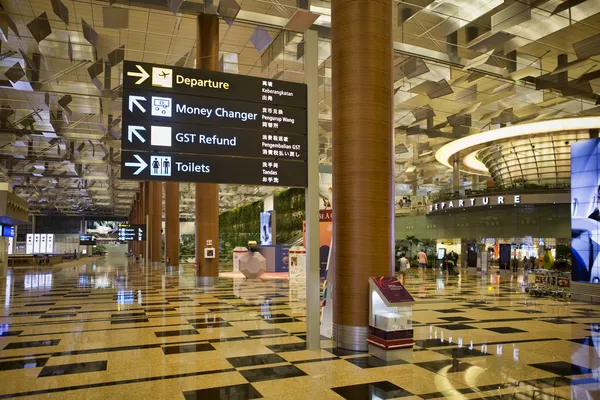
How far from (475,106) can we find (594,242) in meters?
7.21

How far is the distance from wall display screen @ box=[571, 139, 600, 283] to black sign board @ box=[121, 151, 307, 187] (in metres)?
9.76

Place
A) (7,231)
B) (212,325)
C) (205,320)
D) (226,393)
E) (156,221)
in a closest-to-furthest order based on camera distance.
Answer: (226,393) < (212,325) < (205,320) < (7,231) < (156,221)

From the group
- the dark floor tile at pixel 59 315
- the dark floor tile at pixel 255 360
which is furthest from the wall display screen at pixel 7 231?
the dark floor tile at pixel 255 360

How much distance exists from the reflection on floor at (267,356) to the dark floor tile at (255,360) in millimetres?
12

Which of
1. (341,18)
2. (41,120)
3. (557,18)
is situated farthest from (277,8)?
(41,120)

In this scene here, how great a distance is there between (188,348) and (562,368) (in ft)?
14.4

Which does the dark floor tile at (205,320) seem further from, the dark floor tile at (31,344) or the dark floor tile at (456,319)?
the dark floor tile at (456,319)

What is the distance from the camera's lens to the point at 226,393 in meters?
4.29

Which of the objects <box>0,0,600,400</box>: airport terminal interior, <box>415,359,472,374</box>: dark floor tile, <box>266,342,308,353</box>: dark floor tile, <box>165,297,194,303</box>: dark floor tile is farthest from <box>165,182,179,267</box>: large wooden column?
<box>415,359,472,374</box>: dark floor tile

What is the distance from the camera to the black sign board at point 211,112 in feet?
18.0

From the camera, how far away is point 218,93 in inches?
233

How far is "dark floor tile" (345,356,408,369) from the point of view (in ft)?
17.7

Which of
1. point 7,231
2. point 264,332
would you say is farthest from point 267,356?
point 7,231

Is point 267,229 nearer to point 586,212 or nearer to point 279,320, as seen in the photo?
point 586,212
